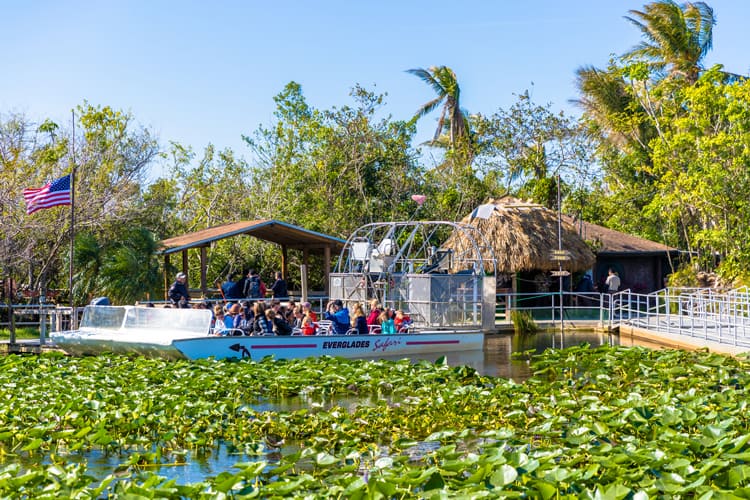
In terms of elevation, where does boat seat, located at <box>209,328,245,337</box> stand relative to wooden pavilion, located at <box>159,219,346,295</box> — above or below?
below

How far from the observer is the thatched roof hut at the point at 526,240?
3200 cm

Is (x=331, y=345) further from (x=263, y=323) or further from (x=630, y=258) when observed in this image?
(x=630, y=258)

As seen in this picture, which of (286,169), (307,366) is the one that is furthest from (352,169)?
(307,366)

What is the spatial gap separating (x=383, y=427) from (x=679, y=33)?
98.8 ft

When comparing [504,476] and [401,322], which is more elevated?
[401,322]

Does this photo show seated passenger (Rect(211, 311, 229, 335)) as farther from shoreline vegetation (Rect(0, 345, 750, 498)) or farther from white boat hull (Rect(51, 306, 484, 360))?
shoreline vegetation (Rect(0, 345, 750, 498))

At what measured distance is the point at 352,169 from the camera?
3925 centimetres

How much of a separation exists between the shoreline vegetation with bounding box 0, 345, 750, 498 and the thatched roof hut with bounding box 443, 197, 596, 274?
1427 cm

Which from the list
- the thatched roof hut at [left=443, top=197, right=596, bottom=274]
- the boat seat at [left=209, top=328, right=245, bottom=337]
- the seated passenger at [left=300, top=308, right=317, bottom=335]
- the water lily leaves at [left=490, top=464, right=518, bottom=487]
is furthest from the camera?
the thatched roof hut at [left=443, top=197, right=596, bottom=274]

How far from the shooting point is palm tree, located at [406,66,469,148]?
46344mm

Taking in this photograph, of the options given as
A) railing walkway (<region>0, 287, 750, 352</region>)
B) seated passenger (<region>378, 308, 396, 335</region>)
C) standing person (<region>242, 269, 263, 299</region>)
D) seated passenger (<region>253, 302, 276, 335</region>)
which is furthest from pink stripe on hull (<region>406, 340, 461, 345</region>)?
standing person (<region>242, 269, 263, 299</region>)

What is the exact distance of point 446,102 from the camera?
154 feet

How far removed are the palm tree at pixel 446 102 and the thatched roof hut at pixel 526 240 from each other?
1266cm

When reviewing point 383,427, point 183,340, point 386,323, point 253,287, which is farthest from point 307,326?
point 383,427
